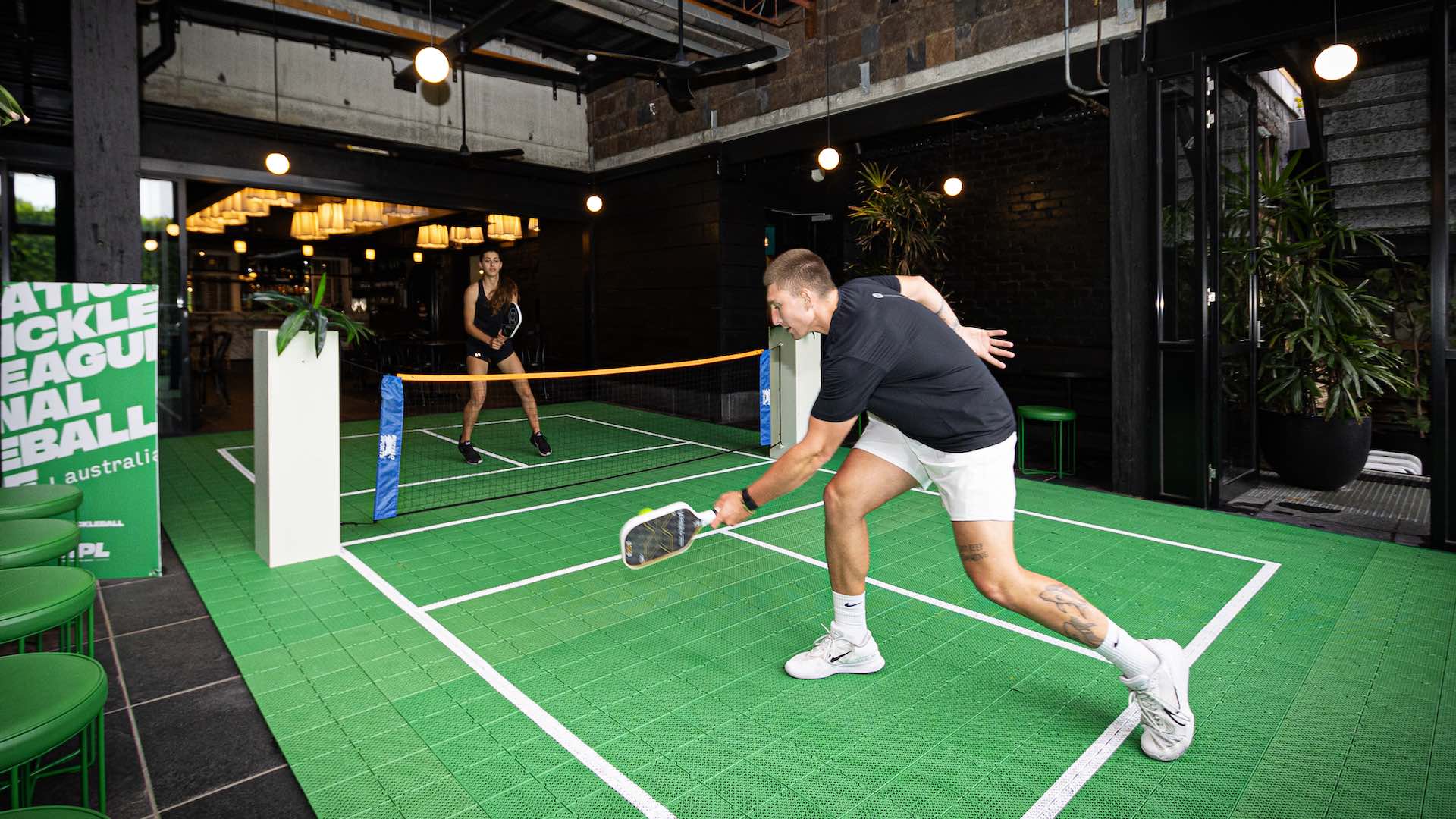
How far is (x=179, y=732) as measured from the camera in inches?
102

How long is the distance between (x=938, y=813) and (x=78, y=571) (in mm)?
2460

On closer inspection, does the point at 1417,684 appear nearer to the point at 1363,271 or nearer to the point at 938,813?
the point at 938,813

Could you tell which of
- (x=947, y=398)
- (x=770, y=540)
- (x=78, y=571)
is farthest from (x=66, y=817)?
(x=770, y=540)

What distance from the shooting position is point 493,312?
7.16m

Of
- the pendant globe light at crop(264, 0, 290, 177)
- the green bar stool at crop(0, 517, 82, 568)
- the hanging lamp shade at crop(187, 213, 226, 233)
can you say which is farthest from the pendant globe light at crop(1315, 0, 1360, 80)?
the hanging lamp shade at crop(187, 213, 226, 233)

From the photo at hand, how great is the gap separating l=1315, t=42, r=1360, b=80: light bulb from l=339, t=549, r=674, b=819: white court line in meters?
5.52

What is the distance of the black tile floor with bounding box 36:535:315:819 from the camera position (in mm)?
2221

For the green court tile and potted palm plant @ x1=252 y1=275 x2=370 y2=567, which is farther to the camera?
potted palm plant @ x1=252 y1=275 x2=370 y2=567

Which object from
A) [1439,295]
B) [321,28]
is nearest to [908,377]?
[1439,295]

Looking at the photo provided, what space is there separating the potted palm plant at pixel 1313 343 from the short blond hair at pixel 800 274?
5.00 meters

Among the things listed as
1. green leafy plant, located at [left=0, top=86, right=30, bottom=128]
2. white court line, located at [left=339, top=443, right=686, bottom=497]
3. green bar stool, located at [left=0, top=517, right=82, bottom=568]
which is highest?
green leafy plant, located at [left=0, top=86, right=30, bottom=128]

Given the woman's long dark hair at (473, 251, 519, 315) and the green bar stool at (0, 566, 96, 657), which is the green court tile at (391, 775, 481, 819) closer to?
the green bar stool at (0, 566, 96, 657)

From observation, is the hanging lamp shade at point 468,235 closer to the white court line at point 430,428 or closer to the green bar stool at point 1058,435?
the white court line at point 430,428

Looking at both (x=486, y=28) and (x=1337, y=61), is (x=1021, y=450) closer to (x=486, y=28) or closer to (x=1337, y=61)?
(x=1337, y=61)
